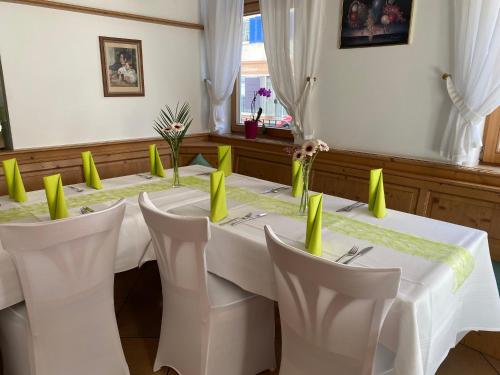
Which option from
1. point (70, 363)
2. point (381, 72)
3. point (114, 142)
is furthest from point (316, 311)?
point (114, 142)

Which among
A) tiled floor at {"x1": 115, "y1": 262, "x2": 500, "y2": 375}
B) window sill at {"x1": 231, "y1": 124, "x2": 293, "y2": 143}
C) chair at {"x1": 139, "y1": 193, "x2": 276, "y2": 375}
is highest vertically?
window sill at {"x1": 231, "y1": 124, "x2": 293, "y2": 143}

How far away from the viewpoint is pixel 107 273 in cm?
157

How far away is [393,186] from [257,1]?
2165 millimetres

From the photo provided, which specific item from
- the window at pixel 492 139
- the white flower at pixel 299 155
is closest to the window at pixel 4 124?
the white flower at pixel 299 155

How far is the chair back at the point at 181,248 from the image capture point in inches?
54.2

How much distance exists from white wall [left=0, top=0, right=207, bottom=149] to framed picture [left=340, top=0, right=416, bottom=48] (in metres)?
1.67

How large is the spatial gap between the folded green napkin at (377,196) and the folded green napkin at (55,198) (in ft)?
4.83

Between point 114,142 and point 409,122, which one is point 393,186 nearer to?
point 409,122

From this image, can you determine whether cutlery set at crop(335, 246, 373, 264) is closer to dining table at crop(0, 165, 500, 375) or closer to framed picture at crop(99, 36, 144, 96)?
dining table at crop(0, 165, 500, 375)

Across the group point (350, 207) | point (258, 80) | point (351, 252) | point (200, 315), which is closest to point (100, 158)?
point (258, 80)

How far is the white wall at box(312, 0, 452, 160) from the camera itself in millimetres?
2424

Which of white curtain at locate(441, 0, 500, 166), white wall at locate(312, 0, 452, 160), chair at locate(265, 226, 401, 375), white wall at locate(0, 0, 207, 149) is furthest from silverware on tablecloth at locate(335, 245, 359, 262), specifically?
white wall at locate(0, 0, 207, 149)

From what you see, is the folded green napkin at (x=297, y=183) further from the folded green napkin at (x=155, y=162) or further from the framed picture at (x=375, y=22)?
the framed picture at (x=375, y=22)

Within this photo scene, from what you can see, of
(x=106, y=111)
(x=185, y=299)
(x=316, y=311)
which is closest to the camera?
(x=316, y=311)
